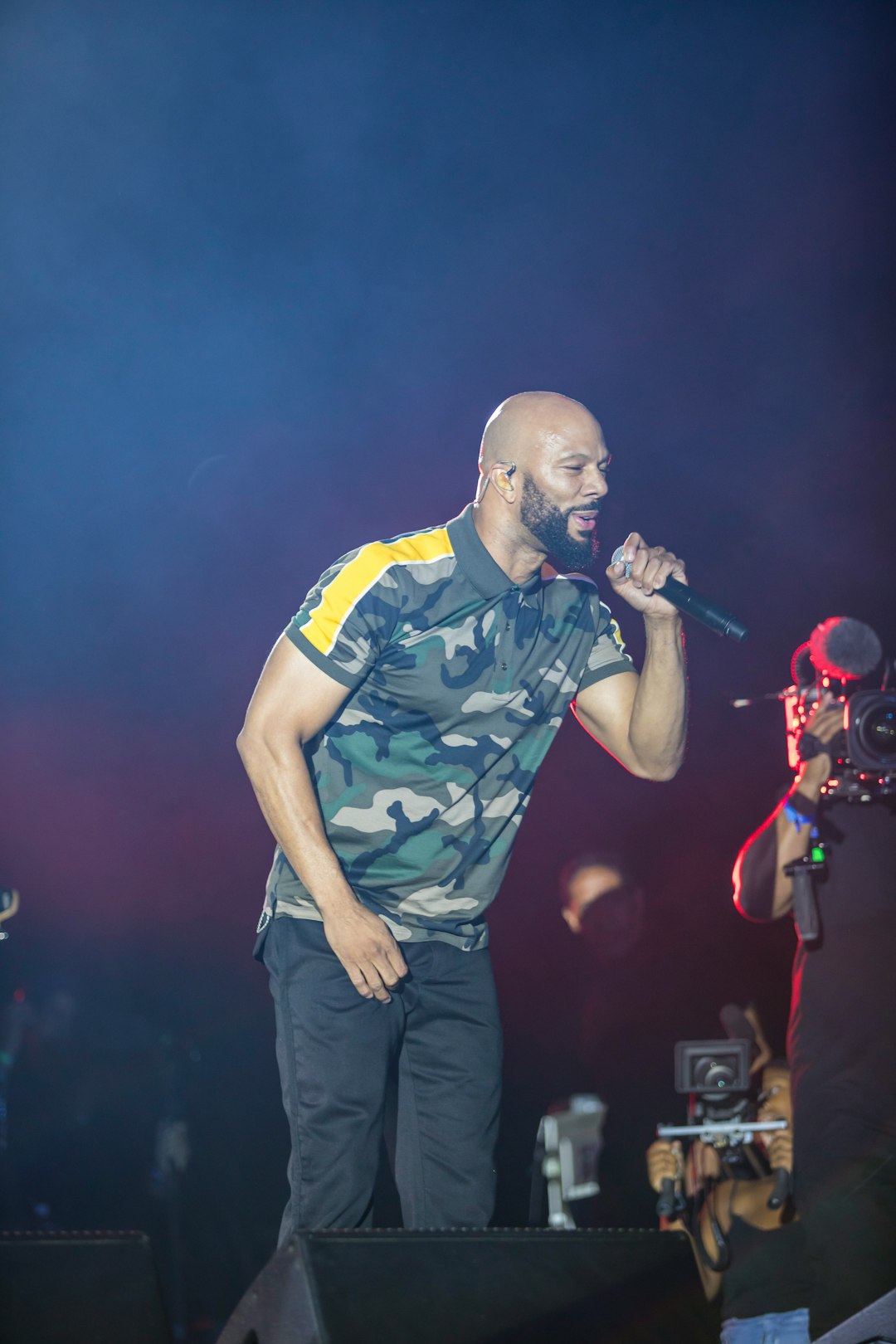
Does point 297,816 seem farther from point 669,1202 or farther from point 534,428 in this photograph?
point 669,1202

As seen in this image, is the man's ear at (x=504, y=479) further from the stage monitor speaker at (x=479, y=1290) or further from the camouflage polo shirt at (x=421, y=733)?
the stage monitor speaker at (x=479, y=1290)

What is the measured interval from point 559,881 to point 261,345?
2.80 meters

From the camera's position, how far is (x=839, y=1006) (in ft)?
11.1

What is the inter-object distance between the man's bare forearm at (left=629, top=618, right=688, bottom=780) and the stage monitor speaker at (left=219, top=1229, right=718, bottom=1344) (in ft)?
4.17

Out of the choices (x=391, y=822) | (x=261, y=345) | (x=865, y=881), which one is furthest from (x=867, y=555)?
(x=391, y=822)

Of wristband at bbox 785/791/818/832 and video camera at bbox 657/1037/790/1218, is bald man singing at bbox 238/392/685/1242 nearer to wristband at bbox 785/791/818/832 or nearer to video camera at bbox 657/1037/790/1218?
wristband at bbox 785/791/818/832

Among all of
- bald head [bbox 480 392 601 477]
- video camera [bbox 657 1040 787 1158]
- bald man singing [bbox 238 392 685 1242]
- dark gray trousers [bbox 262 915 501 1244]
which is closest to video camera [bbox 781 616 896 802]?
video camera [bbox 657 1040 787 1158]

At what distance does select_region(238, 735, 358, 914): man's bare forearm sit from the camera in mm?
2252

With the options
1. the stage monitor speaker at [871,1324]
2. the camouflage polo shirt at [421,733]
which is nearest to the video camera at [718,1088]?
the camouflage polo shirt at [421,733]

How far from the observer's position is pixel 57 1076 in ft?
17.8

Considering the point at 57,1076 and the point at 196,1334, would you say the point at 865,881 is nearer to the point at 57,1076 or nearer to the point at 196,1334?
the point at 196,1334

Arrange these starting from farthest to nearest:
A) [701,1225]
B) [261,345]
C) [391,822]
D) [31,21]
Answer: [261,345], [31,21], [701,1225], [391,822]

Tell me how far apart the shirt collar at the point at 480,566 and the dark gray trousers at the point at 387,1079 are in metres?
0.86

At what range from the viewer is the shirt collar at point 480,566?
264 centimetres
